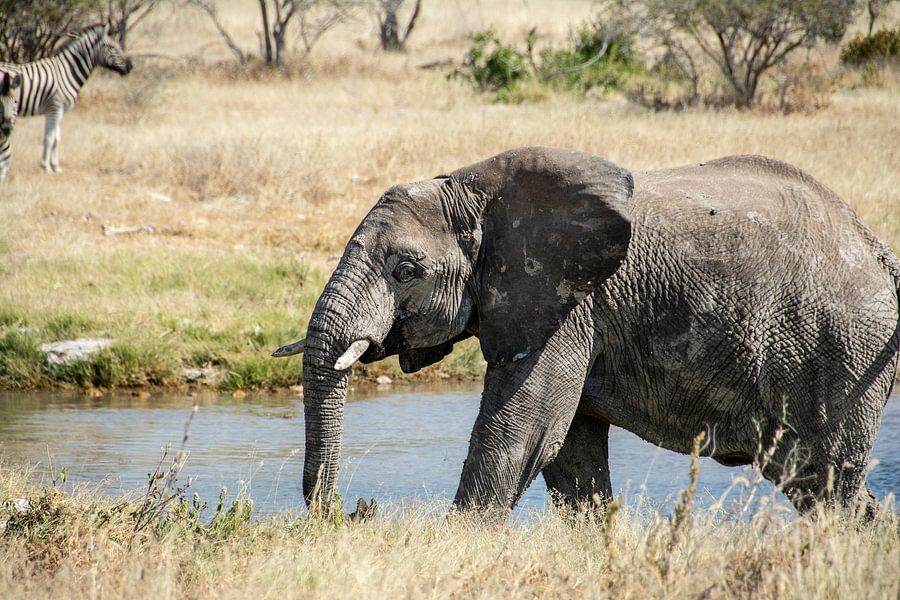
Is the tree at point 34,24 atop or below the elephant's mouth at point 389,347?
atop

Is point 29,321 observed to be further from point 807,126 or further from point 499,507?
point 807,126

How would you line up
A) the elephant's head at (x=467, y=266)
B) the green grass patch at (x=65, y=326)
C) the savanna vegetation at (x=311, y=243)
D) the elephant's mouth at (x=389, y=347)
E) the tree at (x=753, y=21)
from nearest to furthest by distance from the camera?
the savanna vegetation at (x=311, y=243) → the elephant's head at (x=467, y=266) → the elephant's mouth at (x=389, y=347) → the green grass patch at (x=65, y=326) → the tree at (x=753, y=21)

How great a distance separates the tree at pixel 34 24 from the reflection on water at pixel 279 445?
1611 cm

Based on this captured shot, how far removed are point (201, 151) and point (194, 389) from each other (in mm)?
6606

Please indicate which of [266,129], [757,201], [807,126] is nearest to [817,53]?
[807,126]

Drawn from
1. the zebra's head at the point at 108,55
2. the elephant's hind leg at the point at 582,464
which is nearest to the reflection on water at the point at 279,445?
the elephant's hind leg at the point at 582,464

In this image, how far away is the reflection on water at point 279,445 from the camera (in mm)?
7594

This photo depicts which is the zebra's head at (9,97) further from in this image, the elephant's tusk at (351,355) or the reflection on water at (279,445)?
the elephant's tusk at (351,355)

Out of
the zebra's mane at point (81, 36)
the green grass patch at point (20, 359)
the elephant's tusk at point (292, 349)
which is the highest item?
the zebra's mane at point (81, 36)

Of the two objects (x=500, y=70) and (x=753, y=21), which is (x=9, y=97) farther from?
(x=753, y=21)

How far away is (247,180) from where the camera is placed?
1564cm

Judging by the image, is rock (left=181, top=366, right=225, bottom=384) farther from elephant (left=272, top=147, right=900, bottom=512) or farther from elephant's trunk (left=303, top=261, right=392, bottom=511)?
elephant's trunk (left=303, top=261, right=392, bottom=511)

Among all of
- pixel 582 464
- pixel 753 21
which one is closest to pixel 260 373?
pixel 582 464

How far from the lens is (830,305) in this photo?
5215 millimetres
